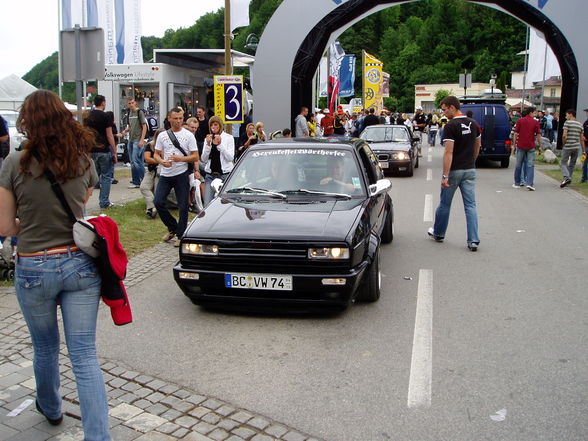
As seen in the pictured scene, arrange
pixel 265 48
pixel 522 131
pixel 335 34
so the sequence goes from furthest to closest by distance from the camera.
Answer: pixel 335 34 < pixel 265 48 < pixel 522 131

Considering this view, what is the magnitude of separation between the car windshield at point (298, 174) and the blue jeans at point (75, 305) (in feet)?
11.1

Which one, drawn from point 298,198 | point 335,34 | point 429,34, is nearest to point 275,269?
point 298,198

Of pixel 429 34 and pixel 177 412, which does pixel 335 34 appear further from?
pixel 429 34

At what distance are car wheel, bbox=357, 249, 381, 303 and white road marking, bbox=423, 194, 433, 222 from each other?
5.16 metres

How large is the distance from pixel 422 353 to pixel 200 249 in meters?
2.12

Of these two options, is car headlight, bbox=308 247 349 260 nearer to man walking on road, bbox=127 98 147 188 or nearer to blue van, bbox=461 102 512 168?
man walking on road, bbox=127 98 147 188

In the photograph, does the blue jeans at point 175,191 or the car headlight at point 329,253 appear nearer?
the car headlight at point 329,253

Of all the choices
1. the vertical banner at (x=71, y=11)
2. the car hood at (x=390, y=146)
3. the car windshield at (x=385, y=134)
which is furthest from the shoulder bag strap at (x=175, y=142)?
the vertical banner at (x=71, y=11)

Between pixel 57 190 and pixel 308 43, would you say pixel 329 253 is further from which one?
pixel 308 43

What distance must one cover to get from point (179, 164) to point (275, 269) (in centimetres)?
370

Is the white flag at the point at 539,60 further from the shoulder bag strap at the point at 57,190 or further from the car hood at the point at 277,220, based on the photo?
the shoulder bag strap at the point at 57,190

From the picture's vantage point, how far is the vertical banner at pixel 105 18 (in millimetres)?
20781

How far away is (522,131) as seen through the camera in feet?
49.0

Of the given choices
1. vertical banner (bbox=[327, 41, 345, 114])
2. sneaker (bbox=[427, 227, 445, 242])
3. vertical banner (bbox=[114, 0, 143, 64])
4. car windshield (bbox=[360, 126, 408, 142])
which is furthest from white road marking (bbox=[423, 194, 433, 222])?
vertical banner (bbox=[327, 41, 345, 114])
